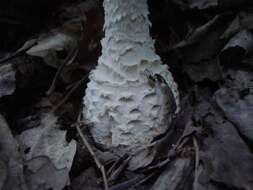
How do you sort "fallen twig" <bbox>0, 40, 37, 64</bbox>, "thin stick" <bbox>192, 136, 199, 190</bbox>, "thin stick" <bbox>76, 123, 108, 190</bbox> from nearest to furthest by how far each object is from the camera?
"thin stick" <bbox>192, 136, 199, 190</bbox>
"thin stick" <bbox>76, 123, 108, 190</bbox>
"fallen twig" <bbox>0, 40, 37, 64</bbox>

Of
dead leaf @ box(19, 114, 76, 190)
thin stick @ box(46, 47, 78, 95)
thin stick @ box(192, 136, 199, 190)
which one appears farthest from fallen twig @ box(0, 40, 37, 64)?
thin stick @ box(192, 136, 199, 190)

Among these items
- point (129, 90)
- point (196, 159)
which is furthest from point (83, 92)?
point (196, 159)

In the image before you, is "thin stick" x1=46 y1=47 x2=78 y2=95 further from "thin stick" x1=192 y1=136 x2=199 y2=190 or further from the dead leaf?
"thin stick" x1=192 y1=136 x2=199 y2=190

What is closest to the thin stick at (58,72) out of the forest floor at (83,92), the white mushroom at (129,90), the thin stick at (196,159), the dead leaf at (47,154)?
the forest floor at (83,92)

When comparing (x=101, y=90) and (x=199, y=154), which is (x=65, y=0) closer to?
(x=101, y=90)

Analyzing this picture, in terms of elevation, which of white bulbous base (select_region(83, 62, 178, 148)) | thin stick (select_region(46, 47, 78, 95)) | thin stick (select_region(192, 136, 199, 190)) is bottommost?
thin stick (select_region(192, 136, 199, 190))

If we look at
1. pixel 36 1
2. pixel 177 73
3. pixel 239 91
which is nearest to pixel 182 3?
pixel 177 73
